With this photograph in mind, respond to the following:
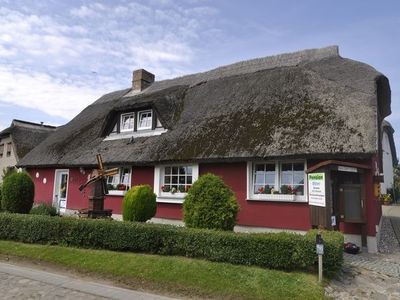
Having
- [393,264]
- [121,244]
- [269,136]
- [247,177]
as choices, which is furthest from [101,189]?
[393,264]

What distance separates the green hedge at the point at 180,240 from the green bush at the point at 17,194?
172 centimetres

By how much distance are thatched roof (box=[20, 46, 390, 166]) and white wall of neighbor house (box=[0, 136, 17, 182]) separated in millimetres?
11436

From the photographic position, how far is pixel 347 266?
845cm

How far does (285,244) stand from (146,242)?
3577mm

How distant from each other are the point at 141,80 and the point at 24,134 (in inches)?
565

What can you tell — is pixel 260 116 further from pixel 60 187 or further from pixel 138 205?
pixel 60 187

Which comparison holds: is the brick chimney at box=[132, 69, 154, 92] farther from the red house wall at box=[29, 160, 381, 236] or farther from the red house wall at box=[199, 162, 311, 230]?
the red house wall at box=[199, 162, 311, 230]

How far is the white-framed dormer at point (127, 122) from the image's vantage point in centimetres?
1788

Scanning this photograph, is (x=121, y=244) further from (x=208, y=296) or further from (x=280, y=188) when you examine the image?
(x=280, y=188)

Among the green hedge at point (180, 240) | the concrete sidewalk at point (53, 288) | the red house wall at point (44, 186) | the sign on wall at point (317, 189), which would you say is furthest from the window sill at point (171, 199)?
the red house wall at point (44, 186)

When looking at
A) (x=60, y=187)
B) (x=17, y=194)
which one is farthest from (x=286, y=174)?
(x=60, y=187)

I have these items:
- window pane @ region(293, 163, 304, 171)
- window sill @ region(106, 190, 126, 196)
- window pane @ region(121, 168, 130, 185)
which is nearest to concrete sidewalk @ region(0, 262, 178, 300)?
window pane @ region(293, 163, 304, 171)

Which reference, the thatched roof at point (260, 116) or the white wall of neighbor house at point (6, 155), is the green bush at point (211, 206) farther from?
the white wall of neighbor house at point (6, 155)

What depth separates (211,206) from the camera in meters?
9.72
